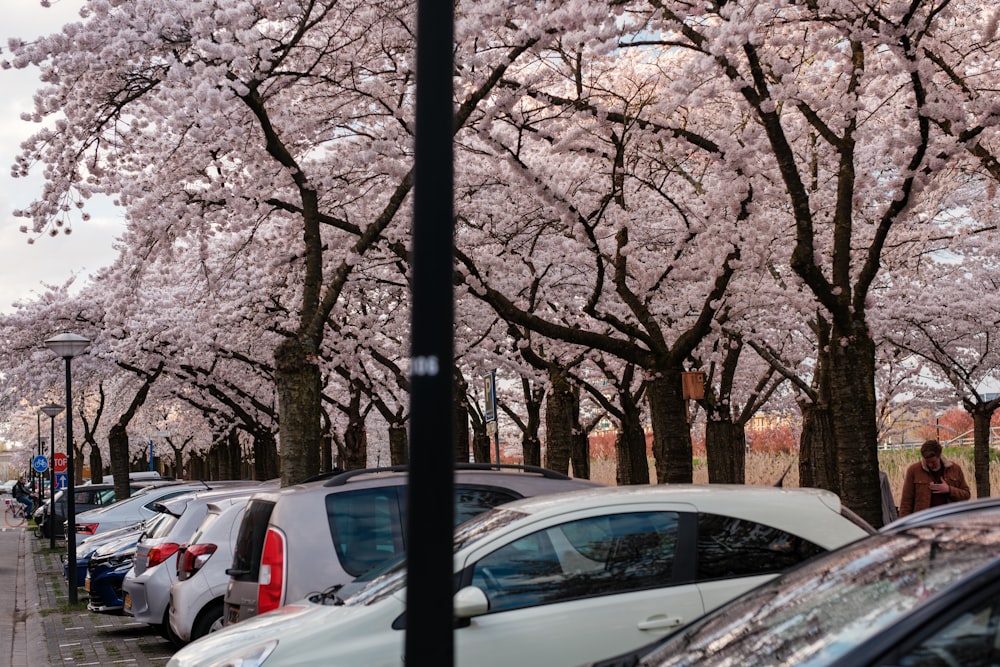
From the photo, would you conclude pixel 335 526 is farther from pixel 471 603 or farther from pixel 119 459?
pixel 119 459

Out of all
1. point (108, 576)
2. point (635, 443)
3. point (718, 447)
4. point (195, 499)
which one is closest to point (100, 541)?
point (108, 576)

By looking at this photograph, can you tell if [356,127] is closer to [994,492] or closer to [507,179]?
[507,179]

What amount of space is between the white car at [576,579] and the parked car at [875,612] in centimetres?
142

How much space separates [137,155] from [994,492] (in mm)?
20033

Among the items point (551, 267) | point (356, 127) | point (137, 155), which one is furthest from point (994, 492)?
point (137, 155)

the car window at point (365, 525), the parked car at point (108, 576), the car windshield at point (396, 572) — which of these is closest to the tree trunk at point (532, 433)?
the parked car at point (108, 576)

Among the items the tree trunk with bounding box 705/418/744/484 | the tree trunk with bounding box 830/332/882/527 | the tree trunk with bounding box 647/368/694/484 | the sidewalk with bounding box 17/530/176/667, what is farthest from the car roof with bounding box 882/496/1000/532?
the tree trunk with bounding box 705/418/744/484

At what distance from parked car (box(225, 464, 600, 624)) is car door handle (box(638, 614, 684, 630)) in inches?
95.3

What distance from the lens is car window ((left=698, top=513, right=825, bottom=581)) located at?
6.04 m

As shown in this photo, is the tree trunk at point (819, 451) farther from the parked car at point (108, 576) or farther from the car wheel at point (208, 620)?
the parked car at point (108, 576)

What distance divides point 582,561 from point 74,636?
10.4m

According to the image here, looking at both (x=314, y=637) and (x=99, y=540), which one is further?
(x=99, y=540)

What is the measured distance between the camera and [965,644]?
2836 mm

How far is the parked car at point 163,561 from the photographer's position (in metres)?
12.6
